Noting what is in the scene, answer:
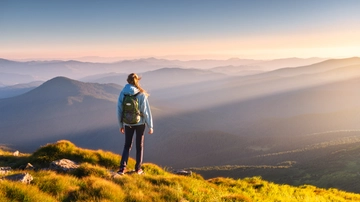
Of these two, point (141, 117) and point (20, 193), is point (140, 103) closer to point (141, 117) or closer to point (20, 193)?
point (141, 117)

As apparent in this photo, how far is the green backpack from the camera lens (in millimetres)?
9383

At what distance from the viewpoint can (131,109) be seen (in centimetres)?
941

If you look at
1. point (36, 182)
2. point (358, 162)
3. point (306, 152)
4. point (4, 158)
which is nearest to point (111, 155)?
point (36, 182)

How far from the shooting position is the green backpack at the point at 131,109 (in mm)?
9383

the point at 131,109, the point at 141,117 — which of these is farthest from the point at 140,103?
the point at 141,117

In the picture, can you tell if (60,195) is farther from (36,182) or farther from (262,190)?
(262,190)

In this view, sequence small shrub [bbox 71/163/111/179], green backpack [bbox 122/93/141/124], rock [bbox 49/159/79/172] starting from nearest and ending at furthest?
small shrub [bbox 71/163/111/179] < rock [bbox 49/159/79/172] < green backpack [bbox 122/93/141/124]

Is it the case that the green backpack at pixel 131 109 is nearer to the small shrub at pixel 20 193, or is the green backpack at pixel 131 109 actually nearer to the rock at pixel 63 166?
the rock at pixel 63 166

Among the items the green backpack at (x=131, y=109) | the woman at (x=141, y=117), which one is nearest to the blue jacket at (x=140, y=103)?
the woman at (x=141, y=117)

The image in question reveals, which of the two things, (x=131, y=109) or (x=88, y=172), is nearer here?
(x=88, y=172)

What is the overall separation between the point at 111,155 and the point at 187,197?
5559 mm

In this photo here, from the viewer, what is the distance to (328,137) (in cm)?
19488

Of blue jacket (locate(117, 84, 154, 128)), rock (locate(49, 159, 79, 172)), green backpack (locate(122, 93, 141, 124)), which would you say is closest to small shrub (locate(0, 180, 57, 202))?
rock (locate(49, 159, 79, 172))

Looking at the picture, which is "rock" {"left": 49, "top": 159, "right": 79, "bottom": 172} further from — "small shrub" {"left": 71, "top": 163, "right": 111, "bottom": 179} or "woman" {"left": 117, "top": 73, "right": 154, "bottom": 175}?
"woman" {"left": 117, "top": 73, "right": 154, "bottom": 175}
